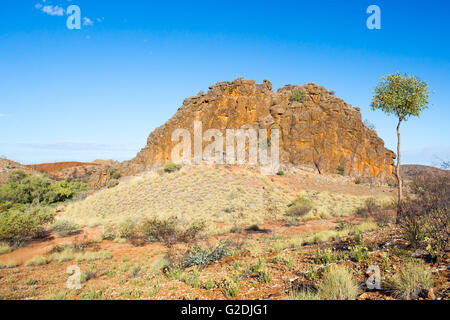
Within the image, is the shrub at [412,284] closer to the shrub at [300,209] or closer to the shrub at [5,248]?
the shrub at [5,248]

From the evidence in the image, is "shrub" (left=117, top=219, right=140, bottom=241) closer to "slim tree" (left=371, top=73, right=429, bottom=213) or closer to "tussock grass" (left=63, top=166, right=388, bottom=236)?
"tussock grass" (left=63, top=166, right=388, bottom=236)

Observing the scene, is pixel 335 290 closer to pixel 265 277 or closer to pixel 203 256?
pixel 265 277

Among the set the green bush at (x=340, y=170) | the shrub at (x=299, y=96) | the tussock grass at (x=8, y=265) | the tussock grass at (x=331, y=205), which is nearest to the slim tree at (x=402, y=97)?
the tussock grass at (x=331, y=205)

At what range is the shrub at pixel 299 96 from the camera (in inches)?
1672

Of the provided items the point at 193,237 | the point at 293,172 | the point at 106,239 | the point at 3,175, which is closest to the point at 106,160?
the point at 3,175

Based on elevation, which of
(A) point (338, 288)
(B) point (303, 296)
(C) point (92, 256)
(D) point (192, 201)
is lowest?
(C) point (92, 256)

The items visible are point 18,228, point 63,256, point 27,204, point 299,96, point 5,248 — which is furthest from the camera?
point 299,96

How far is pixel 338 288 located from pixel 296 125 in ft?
127

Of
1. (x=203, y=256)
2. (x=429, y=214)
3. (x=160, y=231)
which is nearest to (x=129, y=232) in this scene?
(x=160, y=231)

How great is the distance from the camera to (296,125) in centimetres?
3997

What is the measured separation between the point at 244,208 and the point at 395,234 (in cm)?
1104

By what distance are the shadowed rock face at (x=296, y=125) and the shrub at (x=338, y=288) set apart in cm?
3345

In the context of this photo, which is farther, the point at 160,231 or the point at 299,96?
the point at 299,96

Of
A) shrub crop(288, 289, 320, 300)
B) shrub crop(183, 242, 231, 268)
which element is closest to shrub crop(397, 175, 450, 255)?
shrub crop(288, 289, 320, 300)
